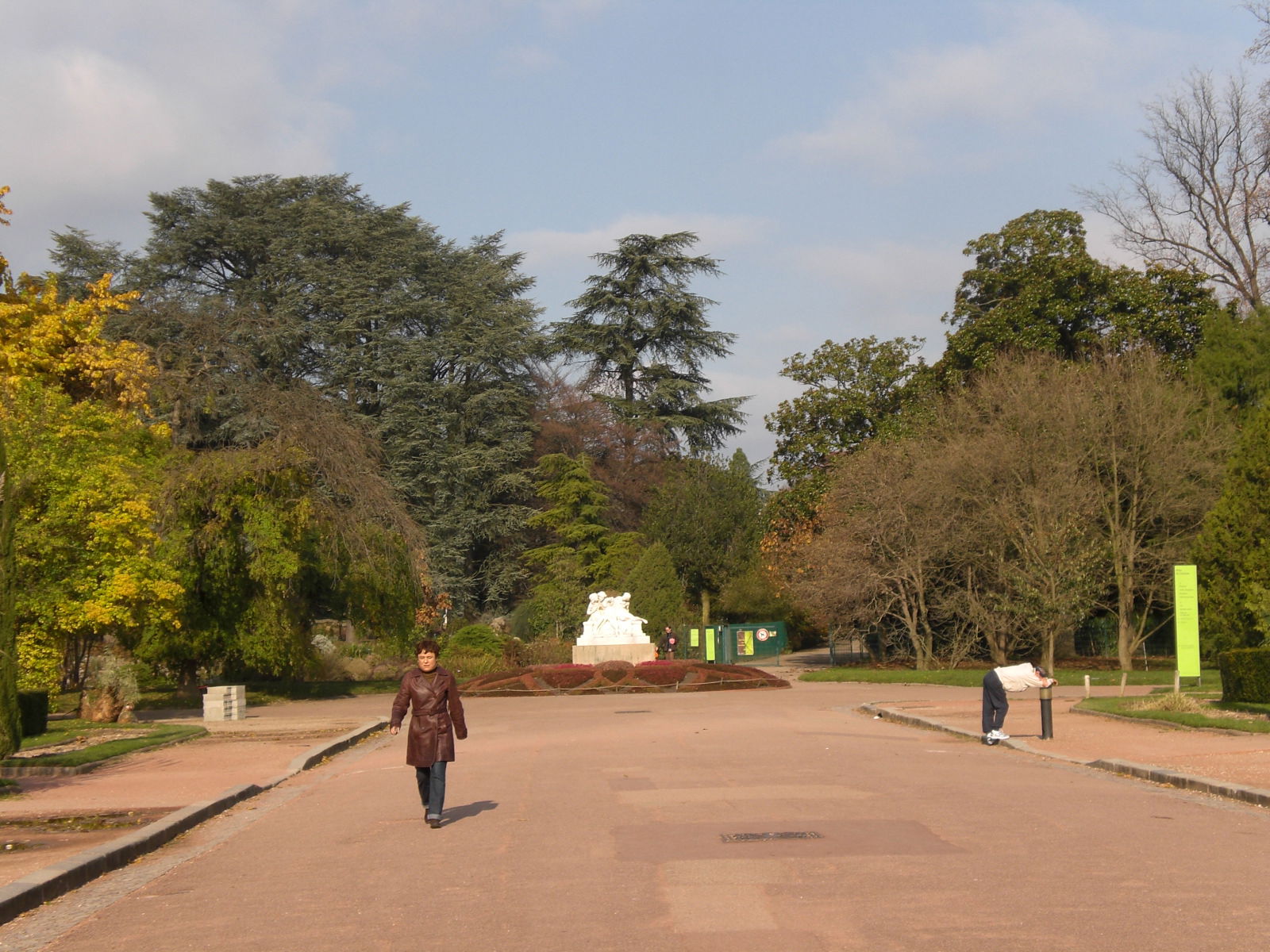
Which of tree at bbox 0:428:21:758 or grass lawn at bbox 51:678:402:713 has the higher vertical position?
tree at bbox 0:428:21:758

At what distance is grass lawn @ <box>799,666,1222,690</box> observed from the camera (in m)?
35.3

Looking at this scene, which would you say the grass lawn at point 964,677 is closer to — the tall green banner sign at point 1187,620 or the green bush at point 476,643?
the tall green banner sign at point 1187,620

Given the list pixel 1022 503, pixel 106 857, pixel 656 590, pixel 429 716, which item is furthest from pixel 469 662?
pixel 106 857

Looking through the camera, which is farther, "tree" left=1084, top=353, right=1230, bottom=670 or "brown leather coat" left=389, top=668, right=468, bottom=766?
"tree" left=1084, top=353, right=1230, bottom=670

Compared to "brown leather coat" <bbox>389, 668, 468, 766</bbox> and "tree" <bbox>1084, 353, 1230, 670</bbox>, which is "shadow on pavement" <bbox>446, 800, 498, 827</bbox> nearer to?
"brown leather coat" <bbox>389, 668, 468, 766</bbox>

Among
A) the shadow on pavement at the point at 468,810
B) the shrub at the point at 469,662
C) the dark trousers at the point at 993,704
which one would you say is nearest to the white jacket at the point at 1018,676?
the dark trousers at the point at 993,704

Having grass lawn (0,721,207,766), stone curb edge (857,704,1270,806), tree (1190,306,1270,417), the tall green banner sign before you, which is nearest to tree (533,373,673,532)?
tree (1190,306,1270,417)

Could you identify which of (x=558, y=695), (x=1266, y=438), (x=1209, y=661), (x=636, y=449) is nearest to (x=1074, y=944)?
(x=1266, y=438)

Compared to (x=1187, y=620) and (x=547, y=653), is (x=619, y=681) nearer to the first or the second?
(x=547, y=653)

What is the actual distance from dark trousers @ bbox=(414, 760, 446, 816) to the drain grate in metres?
2.66

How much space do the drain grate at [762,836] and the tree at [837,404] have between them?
139 feet

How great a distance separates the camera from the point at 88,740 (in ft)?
75.1

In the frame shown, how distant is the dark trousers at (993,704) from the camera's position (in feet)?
63.3

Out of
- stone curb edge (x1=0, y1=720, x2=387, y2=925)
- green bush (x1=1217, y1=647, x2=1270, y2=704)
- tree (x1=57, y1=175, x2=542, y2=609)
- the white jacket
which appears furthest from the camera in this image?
tree (x1=57, y1=175, x2=542, y2=609)
